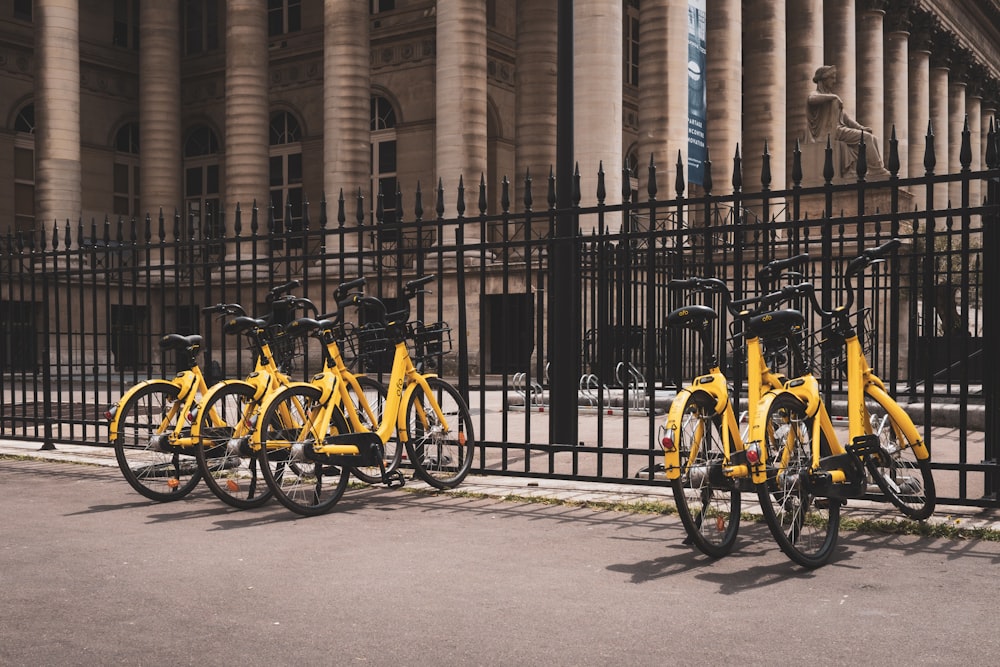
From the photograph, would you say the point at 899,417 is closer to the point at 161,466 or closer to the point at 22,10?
the point at 161,466

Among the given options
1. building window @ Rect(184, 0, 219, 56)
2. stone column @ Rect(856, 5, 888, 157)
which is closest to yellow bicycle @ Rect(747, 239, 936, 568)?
building window @ Rect(184, 0, 219, 56)

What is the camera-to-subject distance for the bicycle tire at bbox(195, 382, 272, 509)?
22.9 ft

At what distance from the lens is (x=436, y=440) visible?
7.79 m

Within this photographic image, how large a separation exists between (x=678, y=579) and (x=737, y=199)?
113 inches

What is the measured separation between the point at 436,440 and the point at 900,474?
3.12m

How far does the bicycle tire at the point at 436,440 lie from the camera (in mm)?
7676

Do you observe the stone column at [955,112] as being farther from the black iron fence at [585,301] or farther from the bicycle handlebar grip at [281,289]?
the bicycle handlebar grip at [281,289]

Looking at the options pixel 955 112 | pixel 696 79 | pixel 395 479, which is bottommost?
pixel 395 479

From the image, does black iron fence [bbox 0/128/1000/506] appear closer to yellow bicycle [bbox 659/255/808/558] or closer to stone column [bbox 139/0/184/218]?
yellow bicycle [bbox 659/255/808/558]

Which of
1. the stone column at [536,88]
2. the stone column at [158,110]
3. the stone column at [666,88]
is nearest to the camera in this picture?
the stone column at [666,88]

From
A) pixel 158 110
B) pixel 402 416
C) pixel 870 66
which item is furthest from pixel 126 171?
pixel 402 416

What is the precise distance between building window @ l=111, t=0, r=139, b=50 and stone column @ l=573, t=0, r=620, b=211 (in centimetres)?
Answer: 1960

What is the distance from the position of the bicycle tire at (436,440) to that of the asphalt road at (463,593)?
0.71 meters

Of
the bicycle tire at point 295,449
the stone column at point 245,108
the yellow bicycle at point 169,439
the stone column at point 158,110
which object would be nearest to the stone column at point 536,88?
the stone column at point 245,108
